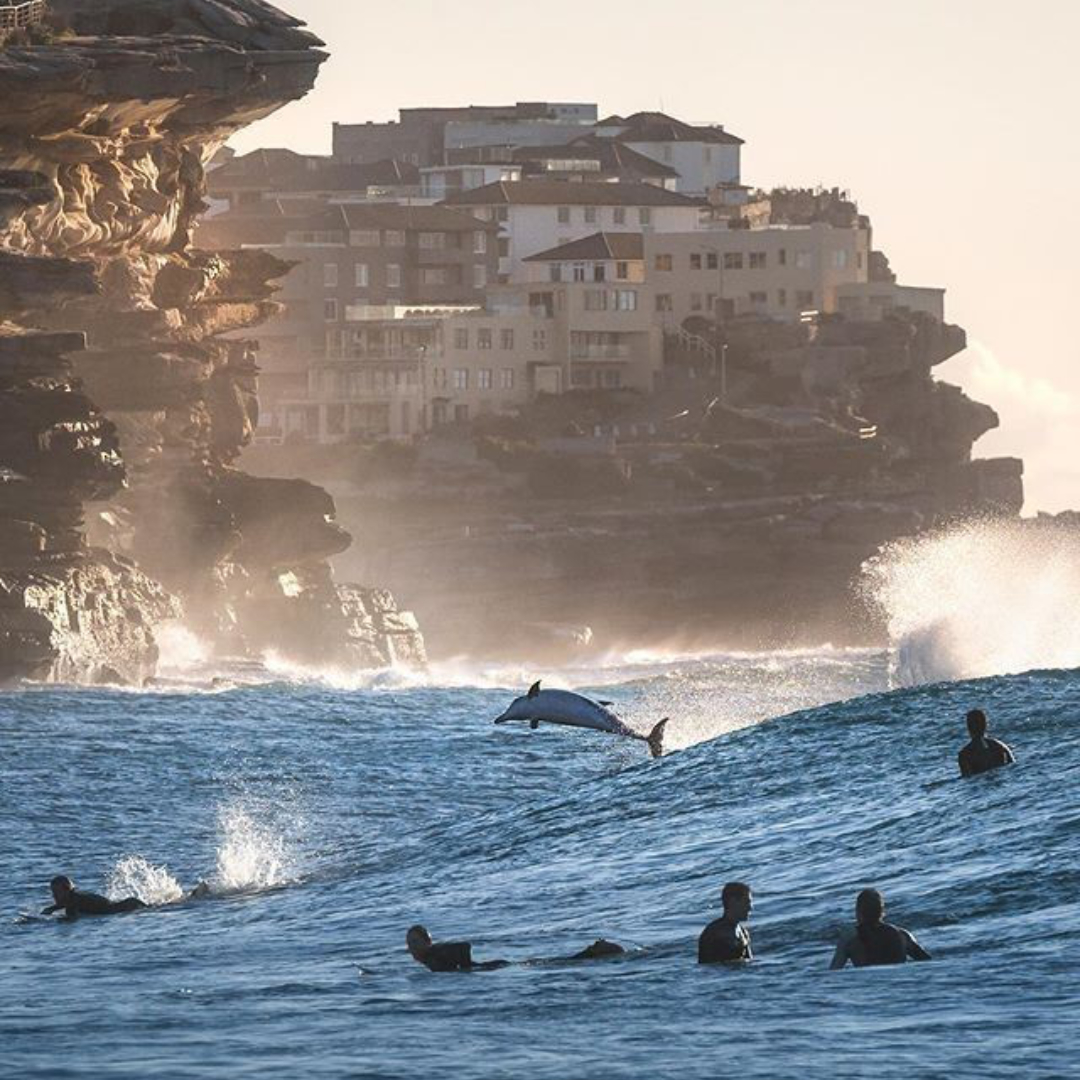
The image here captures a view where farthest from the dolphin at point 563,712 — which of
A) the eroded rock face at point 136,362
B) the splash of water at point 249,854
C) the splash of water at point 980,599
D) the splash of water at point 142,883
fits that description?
the eroded rock face at point 136,362

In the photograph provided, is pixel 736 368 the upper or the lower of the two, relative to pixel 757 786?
upper

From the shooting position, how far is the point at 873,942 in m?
36.4

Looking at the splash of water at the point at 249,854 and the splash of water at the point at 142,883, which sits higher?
the splash of water at the point at 249,854

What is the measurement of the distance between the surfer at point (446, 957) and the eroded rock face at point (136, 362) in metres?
61.8

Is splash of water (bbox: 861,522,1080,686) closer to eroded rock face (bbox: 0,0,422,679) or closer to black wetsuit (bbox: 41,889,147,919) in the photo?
eroded rock face (bbox: 0,0,422,679)

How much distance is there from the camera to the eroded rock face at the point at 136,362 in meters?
104

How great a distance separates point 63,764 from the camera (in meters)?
75.4

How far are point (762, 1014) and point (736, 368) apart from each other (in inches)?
6491

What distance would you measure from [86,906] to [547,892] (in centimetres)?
656

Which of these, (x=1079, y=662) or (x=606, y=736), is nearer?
(x=606, y=736)

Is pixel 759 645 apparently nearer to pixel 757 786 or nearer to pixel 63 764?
pixel 63 764

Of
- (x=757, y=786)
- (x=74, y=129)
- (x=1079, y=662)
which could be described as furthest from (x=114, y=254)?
(x=757, y=786)

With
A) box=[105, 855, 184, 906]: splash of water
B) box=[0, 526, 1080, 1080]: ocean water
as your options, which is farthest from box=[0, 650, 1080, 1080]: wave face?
box=[105, 855, 184, 906]: splash of water

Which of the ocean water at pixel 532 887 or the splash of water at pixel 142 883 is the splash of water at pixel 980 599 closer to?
the ocean water at pixel 532 887
